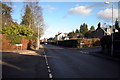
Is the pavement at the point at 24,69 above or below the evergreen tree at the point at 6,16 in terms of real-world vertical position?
below

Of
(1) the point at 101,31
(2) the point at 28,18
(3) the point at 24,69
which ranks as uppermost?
(2) the point at 28,18

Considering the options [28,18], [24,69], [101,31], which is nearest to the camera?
[24,69]

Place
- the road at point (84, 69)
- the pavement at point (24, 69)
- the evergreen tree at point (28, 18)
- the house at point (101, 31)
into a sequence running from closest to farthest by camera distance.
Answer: the pavement at point (24, 69), the road at point (84, 69), the evergreen tree at point (28, 18), the house at point (101, 31)

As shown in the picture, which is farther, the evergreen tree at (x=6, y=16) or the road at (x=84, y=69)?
the evergreen tree at (x=6, y=16)

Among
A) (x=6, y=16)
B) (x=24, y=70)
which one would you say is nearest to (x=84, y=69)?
(x=24, y=70)

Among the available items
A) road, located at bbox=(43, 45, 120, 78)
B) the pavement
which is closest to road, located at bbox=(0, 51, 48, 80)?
the pavement

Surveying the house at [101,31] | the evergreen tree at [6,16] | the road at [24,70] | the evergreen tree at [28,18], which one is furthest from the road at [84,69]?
the house at [101,31]

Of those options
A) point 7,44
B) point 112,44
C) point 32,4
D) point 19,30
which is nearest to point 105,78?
point 112,44

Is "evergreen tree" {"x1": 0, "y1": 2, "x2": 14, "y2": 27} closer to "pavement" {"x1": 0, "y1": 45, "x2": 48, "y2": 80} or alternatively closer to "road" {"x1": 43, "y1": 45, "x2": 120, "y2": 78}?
"pavement" {"x1": 0, "y1": 45, "x2": 48, "y2": 80}

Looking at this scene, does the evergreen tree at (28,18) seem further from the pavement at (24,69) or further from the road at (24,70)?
the road at (24,70)

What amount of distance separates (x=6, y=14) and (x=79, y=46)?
23363mm

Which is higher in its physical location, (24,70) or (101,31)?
(101,31)

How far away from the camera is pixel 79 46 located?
167ft

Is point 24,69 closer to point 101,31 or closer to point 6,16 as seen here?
point 6,16
